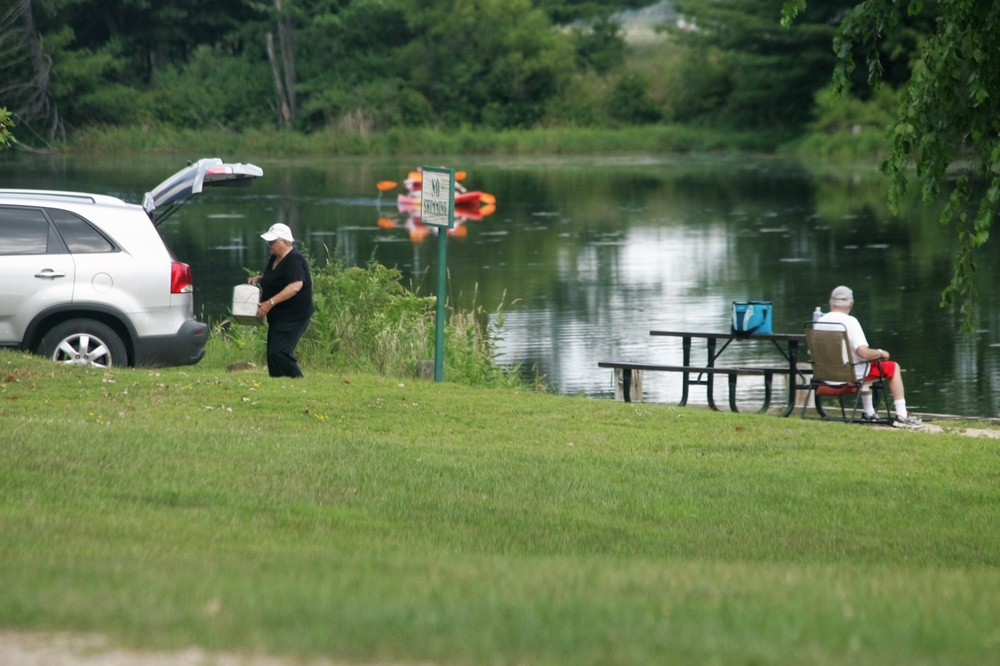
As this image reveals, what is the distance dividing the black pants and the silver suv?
2.60ft

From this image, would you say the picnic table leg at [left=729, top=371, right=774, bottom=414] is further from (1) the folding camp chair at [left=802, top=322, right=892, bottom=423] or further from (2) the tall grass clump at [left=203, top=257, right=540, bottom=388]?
(2) the tall grass clump at [left=203, top=257, right=540, bottom=388]

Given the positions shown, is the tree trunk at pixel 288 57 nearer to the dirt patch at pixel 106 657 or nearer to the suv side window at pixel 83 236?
the suv side window at pixel 83 236

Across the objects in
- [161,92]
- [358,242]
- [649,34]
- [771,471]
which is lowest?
[771,471]

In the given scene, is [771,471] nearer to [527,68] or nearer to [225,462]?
[225,462]

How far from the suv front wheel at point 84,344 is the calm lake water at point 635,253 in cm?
532

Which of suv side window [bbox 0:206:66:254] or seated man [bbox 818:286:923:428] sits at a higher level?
suv side window [bbox 0:206:66:254]

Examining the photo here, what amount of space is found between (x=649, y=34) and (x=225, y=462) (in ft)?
304

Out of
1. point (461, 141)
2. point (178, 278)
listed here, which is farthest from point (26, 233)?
point (461, 141)

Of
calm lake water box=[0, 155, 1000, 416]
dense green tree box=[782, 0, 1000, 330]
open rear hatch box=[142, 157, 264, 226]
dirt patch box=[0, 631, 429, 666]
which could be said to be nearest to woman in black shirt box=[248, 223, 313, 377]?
open rear hatch box=[142, 157, 264, 226]

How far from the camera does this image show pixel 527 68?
75625 mm

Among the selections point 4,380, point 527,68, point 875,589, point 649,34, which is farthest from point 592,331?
point 649,34

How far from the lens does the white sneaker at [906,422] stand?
12.8 m

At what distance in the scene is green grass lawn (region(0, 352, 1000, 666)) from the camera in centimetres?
483

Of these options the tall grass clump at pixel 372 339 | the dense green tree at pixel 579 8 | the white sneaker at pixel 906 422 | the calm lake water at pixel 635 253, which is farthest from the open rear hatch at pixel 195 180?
the dense green tree at pixel 579 8
